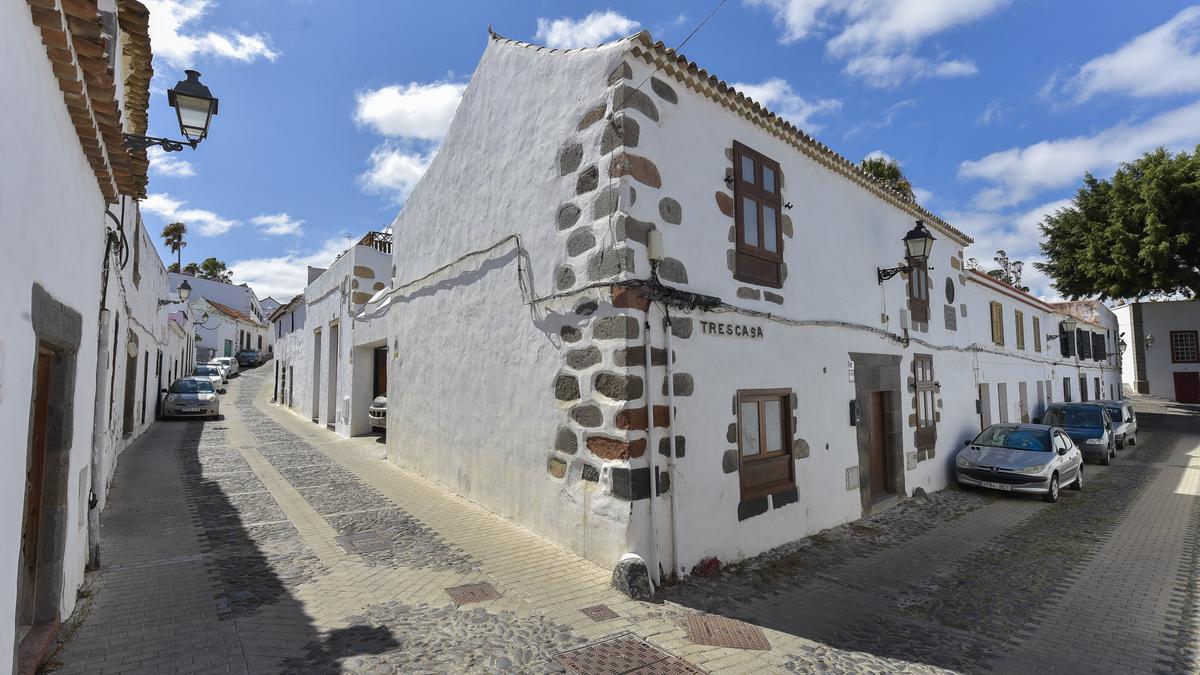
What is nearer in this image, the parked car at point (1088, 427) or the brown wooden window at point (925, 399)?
the brown wooden window at point (925, 399)

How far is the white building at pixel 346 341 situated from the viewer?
13.5 metres

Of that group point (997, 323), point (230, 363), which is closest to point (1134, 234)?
point (997, 323)

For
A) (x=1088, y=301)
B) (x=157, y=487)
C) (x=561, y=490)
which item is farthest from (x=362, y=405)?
(x=1088, y=301)

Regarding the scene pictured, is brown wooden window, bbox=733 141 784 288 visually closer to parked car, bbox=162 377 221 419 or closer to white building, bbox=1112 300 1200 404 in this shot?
parked car, bbox=162 377 221 419

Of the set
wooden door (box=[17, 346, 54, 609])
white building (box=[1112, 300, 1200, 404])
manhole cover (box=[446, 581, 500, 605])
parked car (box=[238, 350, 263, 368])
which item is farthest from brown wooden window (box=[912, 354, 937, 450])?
parked car (box=[238, 350, 263, 368])

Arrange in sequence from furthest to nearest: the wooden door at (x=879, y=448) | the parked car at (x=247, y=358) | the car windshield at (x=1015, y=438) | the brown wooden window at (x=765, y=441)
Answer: the parked car at (x=247, y=358) < the car windshield at (x=1015, y=438) < the wooden door at (x=879, y=448) < the brown wooden window at (x=765, y=441)

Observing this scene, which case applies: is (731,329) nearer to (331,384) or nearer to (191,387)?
(331,384)

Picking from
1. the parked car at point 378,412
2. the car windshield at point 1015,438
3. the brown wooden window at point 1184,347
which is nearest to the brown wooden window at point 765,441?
the car windshield at point 1015,438

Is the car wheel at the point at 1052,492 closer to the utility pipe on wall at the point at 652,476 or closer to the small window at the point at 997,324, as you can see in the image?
the small window at the point at 997,324

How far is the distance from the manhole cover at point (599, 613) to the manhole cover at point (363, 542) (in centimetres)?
247

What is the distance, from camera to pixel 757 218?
6.84 metres

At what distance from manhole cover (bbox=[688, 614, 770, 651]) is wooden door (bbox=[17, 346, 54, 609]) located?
4.32 m

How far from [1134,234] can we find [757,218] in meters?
26.0

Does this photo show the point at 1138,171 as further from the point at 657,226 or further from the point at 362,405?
the point at 362,405
